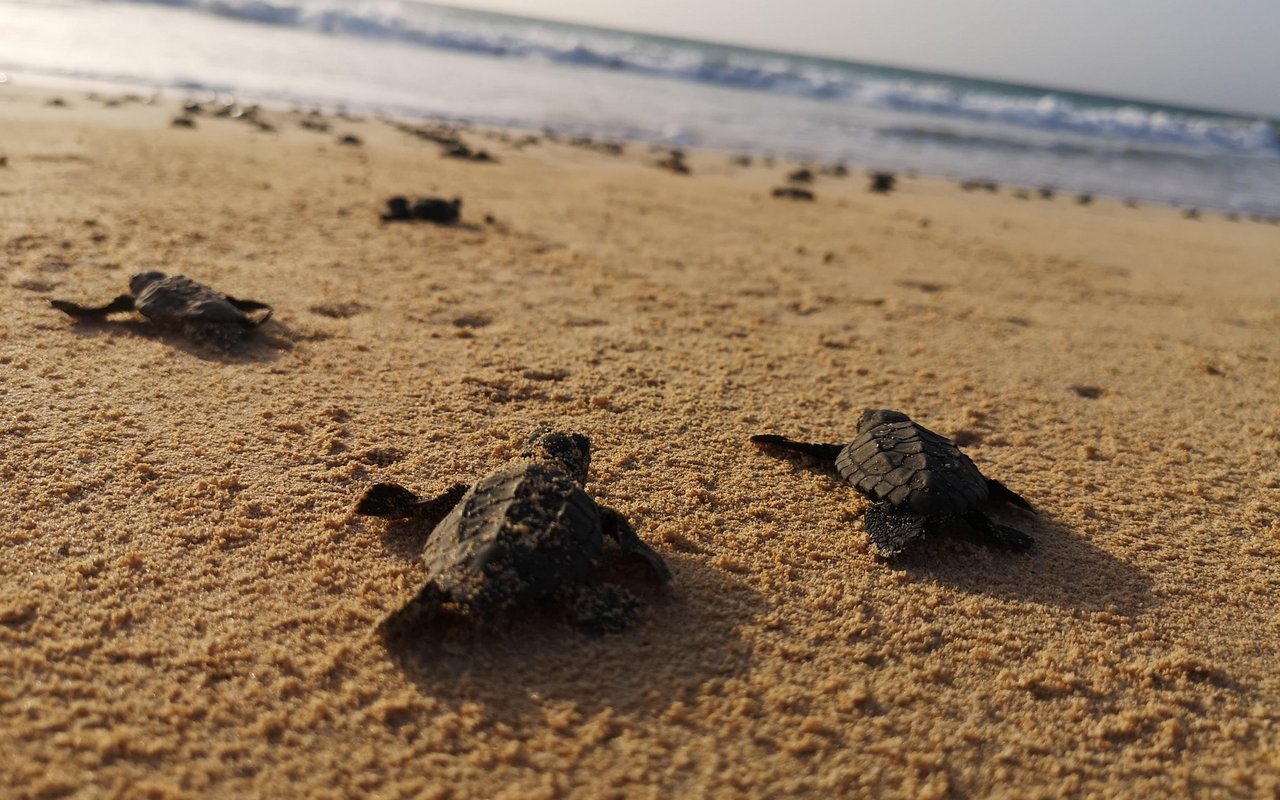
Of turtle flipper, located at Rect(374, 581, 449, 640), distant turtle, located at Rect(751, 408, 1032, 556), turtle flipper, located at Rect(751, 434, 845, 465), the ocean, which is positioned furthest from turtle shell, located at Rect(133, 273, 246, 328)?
the ocean

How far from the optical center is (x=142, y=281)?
398 centimetres

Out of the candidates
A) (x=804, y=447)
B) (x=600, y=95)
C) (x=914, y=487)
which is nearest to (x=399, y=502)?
(x=804, y=447)

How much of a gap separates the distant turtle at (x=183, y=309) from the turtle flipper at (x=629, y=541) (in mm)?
2212

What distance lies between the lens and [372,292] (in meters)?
4.69

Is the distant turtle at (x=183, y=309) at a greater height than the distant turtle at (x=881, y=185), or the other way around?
the distant turtle at (x=881, y=185)

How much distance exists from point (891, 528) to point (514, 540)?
1.27 metres

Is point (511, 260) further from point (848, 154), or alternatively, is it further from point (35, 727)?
point (848, 154)

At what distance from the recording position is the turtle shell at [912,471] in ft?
9.00

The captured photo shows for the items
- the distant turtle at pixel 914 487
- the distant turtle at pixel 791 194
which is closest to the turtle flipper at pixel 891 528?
the distant turtle at pixel 914 487

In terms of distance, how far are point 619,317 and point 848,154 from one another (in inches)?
458

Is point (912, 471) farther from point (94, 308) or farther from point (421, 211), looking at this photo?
point (421, 211)

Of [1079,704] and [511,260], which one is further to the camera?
[511,260]

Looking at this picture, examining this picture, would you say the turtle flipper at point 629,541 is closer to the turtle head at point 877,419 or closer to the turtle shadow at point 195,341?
the turtle head at point 877,419

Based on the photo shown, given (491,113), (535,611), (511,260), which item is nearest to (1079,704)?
(535,611)
